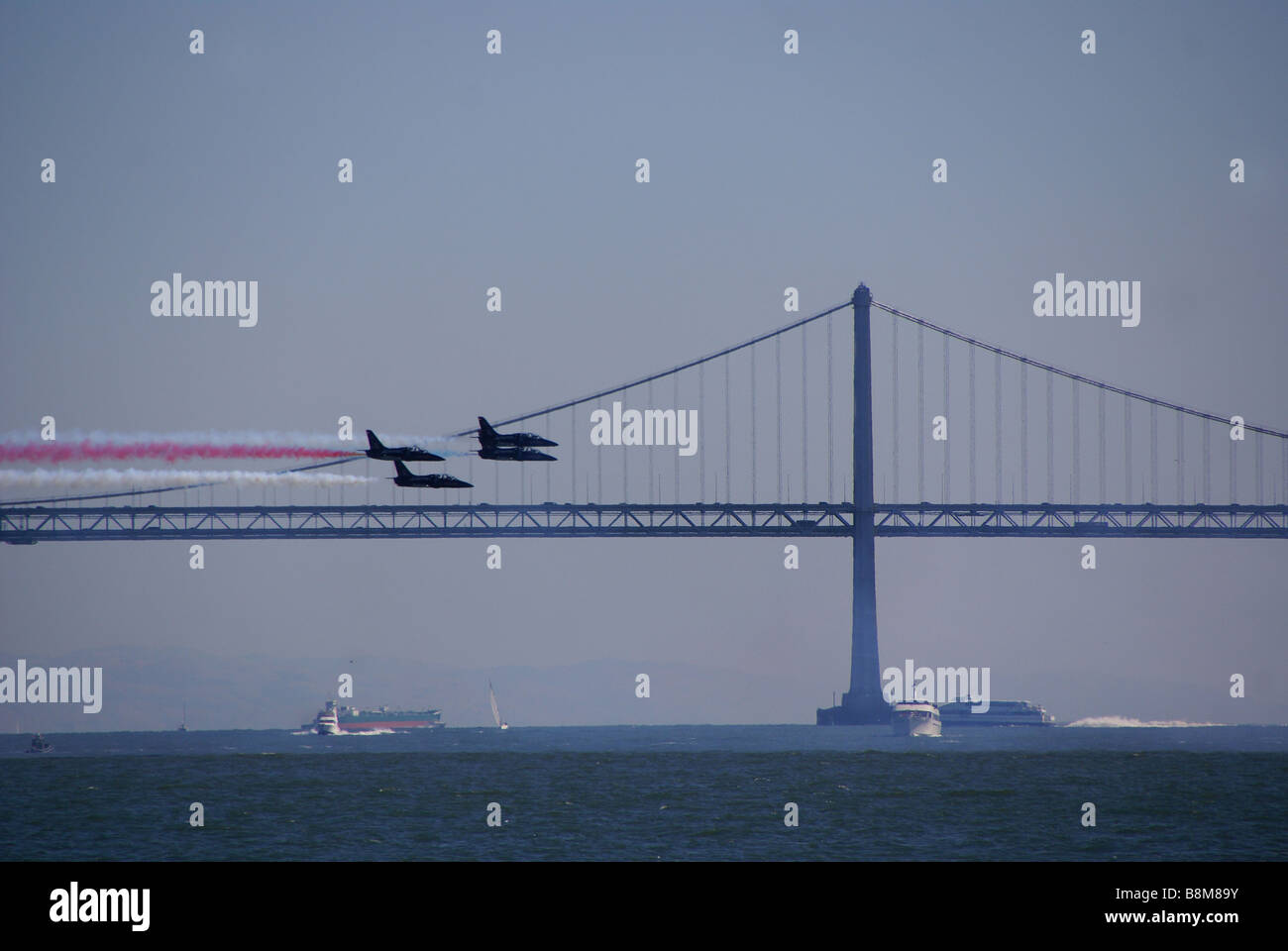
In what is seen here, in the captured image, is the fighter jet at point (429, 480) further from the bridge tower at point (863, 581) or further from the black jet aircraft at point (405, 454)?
the bridge tower at point (863, 581)

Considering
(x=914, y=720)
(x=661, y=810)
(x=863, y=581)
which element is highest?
(x=863, y=581)

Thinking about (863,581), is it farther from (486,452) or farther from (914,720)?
(486,452)

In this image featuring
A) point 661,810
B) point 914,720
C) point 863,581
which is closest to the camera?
point 661,810

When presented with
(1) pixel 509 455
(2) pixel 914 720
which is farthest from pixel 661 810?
(2) pixel 914 720

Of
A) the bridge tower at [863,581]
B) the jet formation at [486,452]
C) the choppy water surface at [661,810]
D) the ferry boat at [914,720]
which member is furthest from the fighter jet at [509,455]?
the ferry boat at [914,720]
